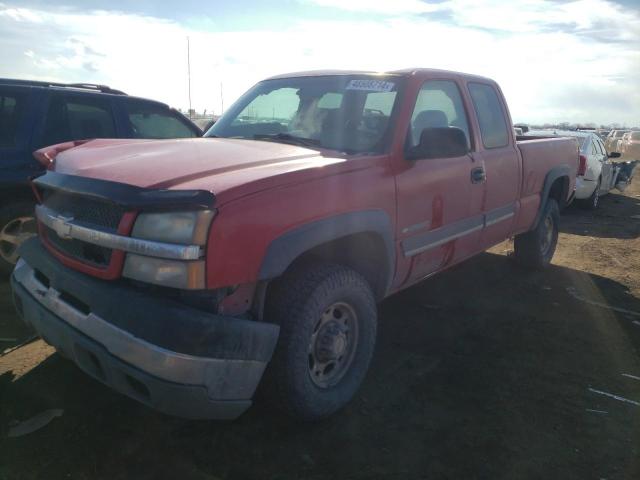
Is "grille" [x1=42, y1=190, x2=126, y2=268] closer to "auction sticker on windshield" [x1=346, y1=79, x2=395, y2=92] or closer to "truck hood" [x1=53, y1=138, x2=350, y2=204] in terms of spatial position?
"truck hood" [x1=53, y1=138, x2=350, y2=204]

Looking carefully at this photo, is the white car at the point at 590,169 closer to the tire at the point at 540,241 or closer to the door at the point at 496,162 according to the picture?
the tire at the point at 540,241

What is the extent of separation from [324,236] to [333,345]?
0.67 m

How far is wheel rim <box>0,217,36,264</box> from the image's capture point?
4.64 m

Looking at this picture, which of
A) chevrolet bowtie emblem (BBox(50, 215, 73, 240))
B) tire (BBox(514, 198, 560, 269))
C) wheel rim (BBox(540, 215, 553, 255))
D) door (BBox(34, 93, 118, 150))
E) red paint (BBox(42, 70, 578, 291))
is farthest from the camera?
wheel rim (BBox(540, 215, 553, 255))

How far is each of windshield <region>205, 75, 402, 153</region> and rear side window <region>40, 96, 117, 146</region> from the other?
1.81 metres

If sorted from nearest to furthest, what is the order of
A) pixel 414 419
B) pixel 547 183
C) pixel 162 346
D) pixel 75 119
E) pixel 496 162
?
pixel 162 346 < pixel 414 419 < pixel 496 162 < pixel 75 119 < pixel 547 183

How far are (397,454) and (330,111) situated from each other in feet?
7.31

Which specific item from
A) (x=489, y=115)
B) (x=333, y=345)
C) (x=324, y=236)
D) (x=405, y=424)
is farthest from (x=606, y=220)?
(x=324, y=236)

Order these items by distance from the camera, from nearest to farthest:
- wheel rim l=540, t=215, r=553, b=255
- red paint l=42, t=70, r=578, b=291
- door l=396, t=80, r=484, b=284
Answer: red paint l=42, t=70, r=578, b=291 < door l=396, t=80, r=484, b=284 < wheel rim l=540, t=215, r=553, b=255

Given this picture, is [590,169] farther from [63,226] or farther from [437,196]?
[63,226]

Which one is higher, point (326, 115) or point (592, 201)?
point (326, 115)

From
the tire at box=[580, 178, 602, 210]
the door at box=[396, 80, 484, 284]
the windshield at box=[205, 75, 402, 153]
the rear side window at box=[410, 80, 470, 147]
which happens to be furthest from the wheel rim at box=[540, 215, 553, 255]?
the tire at box=[580, 178, 602, 210]

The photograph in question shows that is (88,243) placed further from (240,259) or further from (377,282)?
(377,282)

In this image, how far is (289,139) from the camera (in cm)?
340
